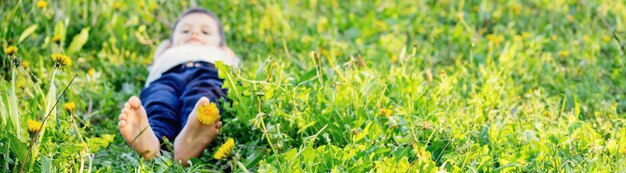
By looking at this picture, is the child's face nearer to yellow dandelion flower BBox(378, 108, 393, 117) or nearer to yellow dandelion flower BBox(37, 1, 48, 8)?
yellow dandelion flower BBox(37, 1, 48, 8)

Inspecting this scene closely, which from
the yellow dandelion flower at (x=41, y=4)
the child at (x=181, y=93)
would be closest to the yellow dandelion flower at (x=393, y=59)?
the child at (x=181, y=93)

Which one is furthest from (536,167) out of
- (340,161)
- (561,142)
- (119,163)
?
(119,163)

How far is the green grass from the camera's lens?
2.24 m

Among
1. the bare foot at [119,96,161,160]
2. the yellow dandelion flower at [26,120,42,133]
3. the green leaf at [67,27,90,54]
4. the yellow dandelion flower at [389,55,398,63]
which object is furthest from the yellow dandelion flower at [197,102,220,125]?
the green leaf at [67,27,90,54]

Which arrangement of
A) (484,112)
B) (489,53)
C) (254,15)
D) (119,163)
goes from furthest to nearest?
1. (254,15)
2. (489,53)
3. (484,112)
4. (119,163)

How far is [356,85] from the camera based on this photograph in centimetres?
273

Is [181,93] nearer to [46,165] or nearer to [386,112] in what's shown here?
[386,112]

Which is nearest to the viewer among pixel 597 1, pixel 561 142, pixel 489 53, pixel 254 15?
pixel 561 142

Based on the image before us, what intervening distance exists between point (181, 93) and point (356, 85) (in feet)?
2.54

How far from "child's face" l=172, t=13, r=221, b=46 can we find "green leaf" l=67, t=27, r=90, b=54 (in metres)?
0.38

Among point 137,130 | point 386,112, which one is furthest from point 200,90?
point 386,112

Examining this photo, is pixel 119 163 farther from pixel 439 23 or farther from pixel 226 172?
pixel 439 23

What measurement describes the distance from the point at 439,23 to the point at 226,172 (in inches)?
89.1

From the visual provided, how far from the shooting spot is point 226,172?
2516 mm
